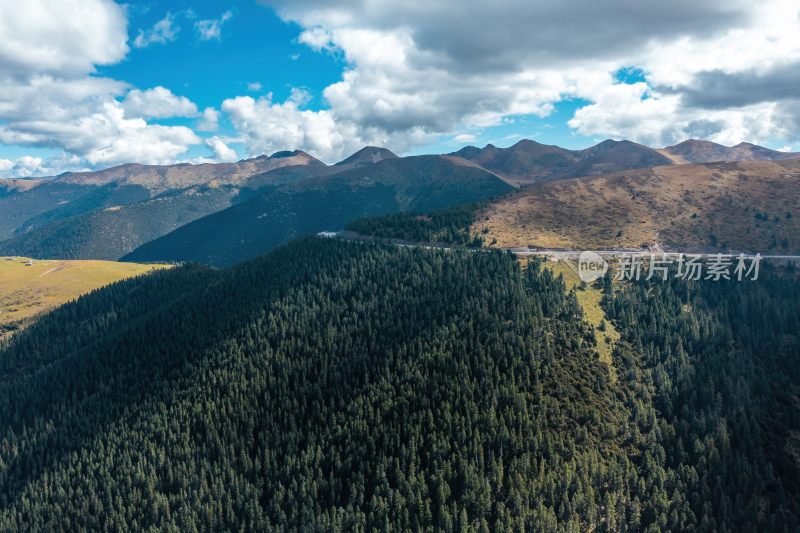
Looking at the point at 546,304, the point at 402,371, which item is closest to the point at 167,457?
the point at 402,371

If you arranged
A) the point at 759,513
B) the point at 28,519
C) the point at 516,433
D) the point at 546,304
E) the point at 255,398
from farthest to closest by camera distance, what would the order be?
the point at 546,304, the point at 255,398, the point at 28,519, the point at 516,433, the point at 759,513

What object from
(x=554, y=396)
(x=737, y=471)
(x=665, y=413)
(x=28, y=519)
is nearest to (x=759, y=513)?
(x=737, y=471)

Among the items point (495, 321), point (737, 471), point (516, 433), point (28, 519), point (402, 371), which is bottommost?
point (28, 519)

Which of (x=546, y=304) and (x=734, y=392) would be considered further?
(x=546, y=304)

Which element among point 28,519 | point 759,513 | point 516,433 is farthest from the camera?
point 28,519

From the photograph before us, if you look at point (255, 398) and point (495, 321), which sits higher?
point (495, 321)

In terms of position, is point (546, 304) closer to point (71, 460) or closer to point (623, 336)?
point (623, 336)
